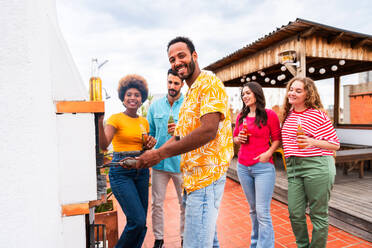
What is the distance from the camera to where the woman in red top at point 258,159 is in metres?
2.14

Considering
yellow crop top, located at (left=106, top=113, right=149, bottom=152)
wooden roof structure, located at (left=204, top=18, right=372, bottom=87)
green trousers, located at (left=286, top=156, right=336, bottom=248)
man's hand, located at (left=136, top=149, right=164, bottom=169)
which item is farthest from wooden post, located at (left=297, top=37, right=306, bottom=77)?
man's hand, located at (left=136, top=149, right=164, bottom=169)

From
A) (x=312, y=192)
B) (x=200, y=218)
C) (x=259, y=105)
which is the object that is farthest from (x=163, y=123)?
(x=312, y=192)

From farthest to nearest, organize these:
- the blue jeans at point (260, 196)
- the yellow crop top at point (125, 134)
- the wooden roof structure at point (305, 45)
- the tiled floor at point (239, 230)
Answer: the wooden roof structure at point (305, 45), the tiled floor at point (239, 230), the yellow crop top at point (125, 134), the blue jeans at point (260, 196)

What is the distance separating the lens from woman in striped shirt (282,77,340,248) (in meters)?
1.98

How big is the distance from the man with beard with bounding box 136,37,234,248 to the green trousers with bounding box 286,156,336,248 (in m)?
1.11

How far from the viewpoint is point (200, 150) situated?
1302mm

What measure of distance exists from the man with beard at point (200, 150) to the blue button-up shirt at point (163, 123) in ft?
4.01

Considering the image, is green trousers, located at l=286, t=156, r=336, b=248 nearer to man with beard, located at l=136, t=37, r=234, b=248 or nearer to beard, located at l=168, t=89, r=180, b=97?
man with beard, located at l=136, t=37, r=234, b=248

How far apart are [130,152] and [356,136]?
26.5ft

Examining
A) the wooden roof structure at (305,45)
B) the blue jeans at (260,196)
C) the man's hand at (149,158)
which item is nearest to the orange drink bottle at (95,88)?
the man's hand at (149,158)

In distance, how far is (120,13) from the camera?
514cm

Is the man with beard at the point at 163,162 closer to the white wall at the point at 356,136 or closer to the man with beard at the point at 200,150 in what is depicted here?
the man with beard at the point at 200,150

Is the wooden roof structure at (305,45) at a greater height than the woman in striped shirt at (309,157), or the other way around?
the wooden roof structure at (305,45)

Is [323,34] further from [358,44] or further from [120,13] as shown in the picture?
[120,13]
